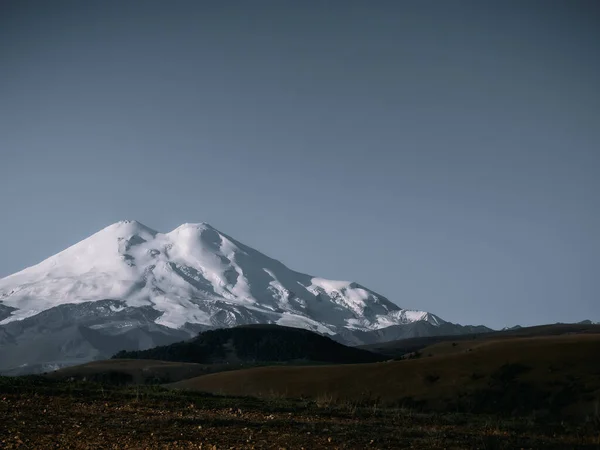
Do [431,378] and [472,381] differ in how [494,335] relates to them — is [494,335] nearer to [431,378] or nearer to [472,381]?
[431,378]

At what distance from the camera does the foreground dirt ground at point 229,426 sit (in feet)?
42.3

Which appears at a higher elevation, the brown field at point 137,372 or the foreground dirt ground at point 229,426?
the brown field at point 137,372

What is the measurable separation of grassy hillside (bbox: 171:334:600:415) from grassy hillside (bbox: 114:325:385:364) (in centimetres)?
5302

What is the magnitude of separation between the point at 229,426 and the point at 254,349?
79.9 metres

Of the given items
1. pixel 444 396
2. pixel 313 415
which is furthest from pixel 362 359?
pixel 313 415

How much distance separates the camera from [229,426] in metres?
14.7

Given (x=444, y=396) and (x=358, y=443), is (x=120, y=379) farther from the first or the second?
(x=358, y=443)

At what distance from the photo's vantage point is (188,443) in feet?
41.3

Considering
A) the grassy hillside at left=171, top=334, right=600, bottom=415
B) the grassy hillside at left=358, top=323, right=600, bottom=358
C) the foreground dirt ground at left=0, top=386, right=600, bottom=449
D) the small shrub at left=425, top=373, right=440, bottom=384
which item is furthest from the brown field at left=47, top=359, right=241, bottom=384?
the foreground dirt ground at left=0, top=386, right=600, bottom=449

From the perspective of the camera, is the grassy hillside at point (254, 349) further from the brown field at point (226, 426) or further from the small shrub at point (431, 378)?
the brown field at point (226, 426)

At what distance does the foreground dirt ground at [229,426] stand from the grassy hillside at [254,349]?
2691 inches

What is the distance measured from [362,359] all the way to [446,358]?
61.9 metres

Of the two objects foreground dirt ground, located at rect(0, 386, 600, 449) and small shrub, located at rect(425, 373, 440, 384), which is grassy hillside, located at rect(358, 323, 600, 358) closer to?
small shrub, located at rect(425, 373, 440, 384)

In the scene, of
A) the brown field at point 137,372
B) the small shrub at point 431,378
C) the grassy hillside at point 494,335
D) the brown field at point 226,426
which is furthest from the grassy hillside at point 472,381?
the grassy hillside at point 494,335
